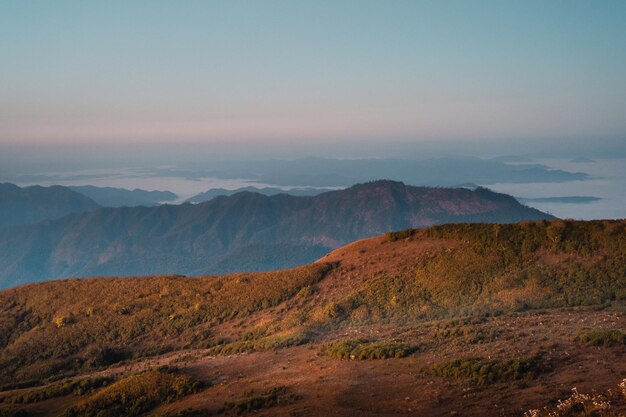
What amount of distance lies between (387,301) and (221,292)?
Answer: 15.1 m

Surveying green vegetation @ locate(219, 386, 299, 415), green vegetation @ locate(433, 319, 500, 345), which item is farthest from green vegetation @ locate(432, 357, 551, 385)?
green vegetation @ locate(219, 386, 299, 415)

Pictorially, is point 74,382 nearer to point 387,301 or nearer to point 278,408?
point 278,408

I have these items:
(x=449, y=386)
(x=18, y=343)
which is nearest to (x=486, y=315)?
(x=449, y=386)

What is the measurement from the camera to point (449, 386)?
2064 centimetres

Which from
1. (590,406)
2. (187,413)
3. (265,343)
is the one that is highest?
(590,406)

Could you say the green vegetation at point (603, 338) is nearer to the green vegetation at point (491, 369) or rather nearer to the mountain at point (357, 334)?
the mountain at point (357, 334)

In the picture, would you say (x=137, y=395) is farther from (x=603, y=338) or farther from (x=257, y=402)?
(x=603, y=338)

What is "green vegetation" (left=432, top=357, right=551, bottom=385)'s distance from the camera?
67.2 feet

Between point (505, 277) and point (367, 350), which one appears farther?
point (505, 277)

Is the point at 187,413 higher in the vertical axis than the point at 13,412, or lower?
higher

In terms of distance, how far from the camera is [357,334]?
34.4 metres

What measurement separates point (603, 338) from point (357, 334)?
14631 millimetres

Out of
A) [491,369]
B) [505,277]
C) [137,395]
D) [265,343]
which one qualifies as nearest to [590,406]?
[491,369]

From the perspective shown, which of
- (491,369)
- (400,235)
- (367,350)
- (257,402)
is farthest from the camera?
(400,235)
